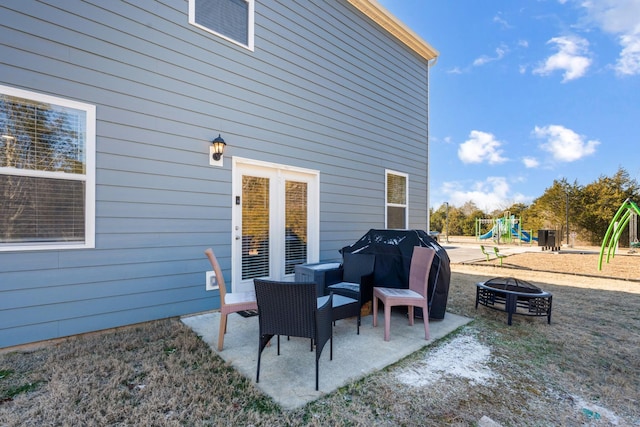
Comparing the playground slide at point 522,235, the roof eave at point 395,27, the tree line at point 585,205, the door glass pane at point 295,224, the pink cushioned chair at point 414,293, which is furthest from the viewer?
the playground slide at point 522,235

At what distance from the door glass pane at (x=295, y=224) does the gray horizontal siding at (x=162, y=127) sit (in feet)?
1.29

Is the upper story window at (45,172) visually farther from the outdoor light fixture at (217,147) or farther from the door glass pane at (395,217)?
the door glass pane at (395,217)

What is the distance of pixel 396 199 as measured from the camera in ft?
22.4

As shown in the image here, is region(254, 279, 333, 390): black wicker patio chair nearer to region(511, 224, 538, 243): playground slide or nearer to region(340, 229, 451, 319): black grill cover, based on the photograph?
region(340, 229, 451, 319): black grill cover

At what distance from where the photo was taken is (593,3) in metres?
7.24

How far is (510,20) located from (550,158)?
13852mm

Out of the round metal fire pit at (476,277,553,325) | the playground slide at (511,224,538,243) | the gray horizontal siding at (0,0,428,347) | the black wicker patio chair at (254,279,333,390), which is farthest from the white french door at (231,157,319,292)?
the playground slide at (511,224,538,243)

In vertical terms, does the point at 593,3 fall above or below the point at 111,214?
above

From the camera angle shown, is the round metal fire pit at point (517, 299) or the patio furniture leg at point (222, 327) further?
the round metal fire pit at point (517, 299)

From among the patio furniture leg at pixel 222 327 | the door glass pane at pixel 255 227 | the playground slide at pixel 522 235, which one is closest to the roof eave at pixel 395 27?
the door glass pane at pixel 255 227

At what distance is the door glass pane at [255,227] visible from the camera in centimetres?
430

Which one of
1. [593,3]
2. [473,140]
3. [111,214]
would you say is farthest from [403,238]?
[473,140]

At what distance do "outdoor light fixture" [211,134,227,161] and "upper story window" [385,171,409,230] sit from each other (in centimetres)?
393

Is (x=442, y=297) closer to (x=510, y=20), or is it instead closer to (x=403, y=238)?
(x=403, y=238)
